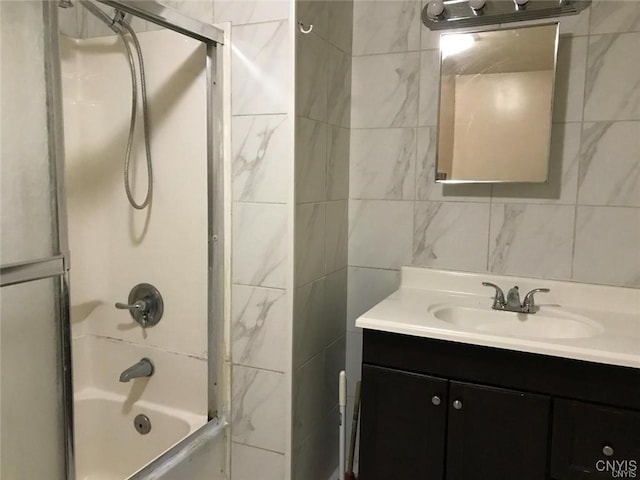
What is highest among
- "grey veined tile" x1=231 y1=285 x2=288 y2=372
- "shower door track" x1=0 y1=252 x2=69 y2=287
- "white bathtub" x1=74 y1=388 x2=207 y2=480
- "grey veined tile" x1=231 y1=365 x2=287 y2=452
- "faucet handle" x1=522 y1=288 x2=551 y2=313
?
"shower door track" x1=0 y1=252 x2=69 y2=287

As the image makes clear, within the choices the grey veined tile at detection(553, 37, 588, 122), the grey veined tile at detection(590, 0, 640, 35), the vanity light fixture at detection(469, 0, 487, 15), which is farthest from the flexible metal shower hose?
the grey veined tile at detection(590, 0, 640, 35)

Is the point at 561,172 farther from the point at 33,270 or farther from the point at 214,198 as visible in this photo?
the point at 33,270

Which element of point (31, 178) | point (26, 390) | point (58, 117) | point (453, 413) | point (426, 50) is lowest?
point (453, 413)

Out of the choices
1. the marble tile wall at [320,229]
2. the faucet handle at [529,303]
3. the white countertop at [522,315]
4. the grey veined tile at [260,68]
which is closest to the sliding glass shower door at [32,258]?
the grey veined tile at [260,68]

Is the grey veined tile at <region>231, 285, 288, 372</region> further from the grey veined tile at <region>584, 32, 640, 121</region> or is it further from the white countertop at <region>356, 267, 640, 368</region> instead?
the grey veined tile at <region>584, 32, 640, 121</region>

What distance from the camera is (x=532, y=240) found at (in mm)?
1809

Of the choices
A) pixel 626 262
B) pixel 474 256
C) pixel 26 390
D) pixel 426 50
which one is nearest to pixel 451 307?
pixel 474 256

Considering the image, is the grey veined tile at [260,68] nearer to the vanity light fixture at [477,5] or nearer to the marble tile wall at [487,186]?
the marble tile wall at [487,186]

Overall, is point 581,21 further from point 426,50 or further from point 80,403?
point 80,403

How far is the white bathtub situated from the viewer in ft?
6.28

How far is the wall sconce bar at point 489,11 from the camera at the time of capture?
1.68 meters

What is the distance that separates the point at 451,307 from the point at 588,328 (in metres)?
0.42

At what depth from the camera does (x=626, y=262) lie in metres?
1.70

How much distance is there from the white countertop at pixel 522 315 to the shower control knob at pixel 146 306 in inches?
31.5
